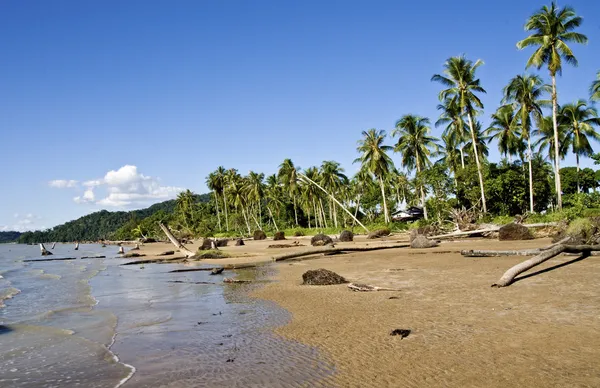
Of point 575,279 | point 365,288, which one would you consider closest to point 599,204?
point 575,279

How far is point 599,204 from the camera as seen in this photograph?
2691 centimetres

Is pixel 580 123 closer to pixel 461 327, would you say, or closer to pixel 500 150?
pixel 500 150

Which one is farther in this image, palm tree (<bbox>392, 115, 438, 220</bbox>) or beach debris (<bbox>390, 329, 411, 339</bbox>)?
palm tree (<bbox>392, 115, 438, 220</bbox>)

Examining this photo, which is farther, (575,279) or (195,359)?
(575,279)

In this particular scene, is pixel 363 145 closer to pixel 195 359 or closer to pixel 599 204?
pixel 599 204

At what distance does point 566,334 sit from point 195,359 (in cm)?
520

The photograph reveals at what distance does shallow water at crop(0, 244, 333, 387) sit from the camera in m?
5.43

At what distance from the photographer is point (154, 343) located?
7.32 meters

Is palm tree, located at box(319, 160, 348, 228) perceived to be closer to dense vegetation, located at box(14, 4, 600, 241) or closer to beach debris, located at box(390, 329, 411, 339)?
dense vegetation, located at box(14, 4, 600, 241)

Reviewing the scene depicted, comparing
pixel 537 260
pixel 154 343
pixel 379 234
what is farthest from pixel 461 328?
pixel 379 234

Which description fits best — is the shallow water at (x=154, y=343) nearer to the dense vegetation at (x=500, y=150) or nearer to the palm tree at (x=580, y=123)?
the dense vegetation at (x=500, y=150)

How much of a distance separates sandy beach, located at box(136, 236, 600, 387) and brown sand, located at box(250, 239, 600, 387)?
0.6 inches

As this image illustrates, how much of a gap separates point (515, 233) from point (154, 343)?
19843mm

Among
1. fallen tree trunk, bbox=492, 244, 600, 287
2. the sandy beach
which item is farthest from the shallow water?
fallen tree trunk, bbox=492, 244, 600, 287
